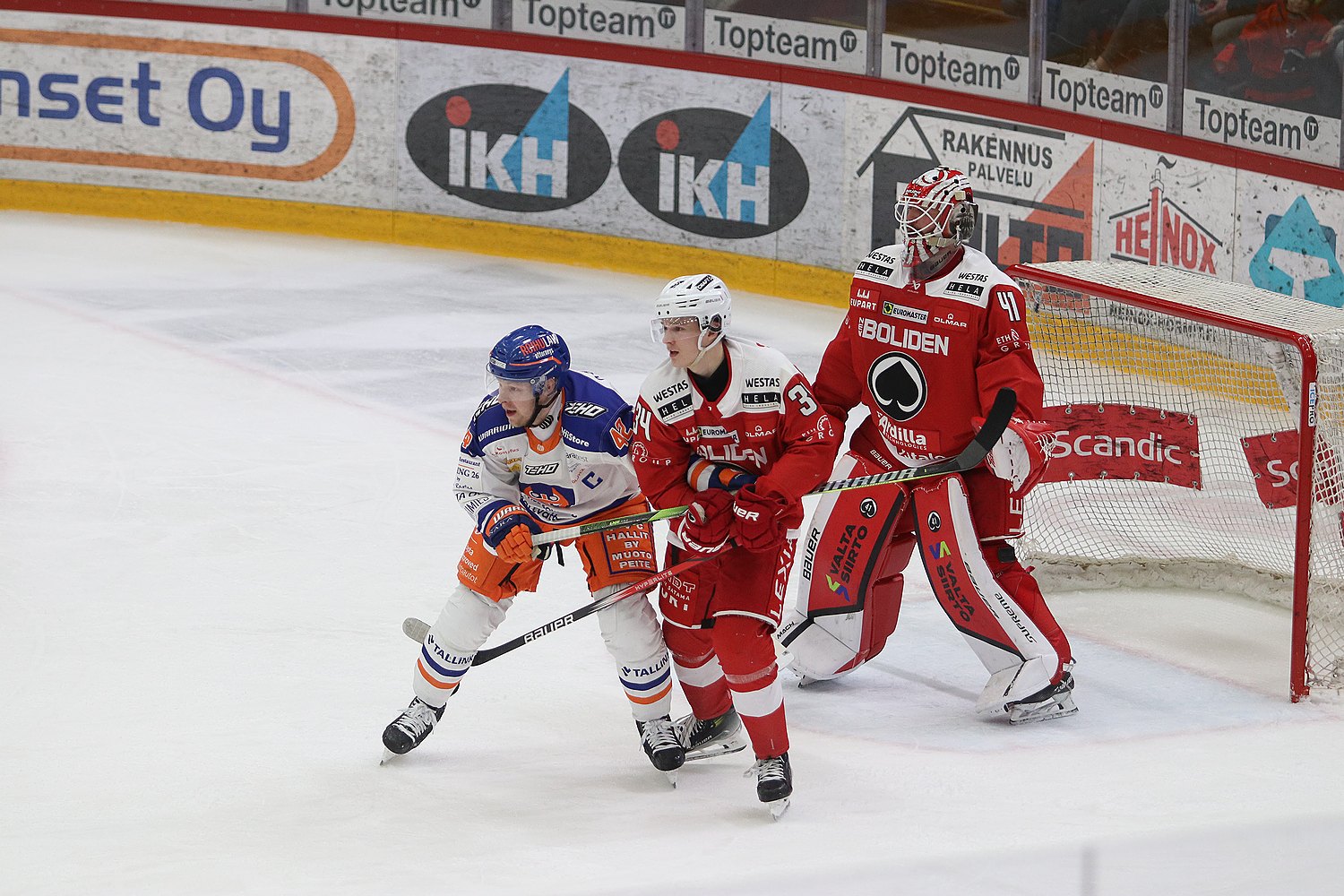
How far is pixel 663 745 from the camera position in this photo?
4.17 meters

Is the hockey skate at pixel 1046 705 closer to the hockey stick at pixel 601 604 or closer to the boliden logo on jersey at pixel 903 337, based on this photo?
the boliden logo on jersey at pixel 903 337

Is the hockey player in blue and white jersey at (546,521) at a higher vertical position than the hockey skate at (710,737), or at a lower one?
higher

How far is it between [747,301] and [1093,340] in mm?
4006

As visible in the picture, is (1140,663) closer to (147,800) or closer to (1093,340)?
(1093,340)

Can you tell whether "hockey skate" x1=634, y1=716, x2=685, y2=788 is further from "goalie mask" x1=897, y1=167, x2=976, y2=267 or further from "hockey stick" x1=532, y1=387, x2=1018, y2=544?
"goalie mask" x1=897, y1=167, x2=976, y2=267

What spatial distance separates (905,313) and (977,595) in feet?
2.39

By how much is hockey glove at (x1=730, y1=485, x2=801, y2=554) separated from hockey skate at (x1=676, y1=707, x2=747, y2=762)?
56 cm

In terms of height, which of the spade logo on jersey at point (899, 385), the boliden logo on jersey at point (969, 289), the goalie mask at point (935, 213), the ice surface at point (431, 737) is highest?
the goalie mask at point (935, 213)

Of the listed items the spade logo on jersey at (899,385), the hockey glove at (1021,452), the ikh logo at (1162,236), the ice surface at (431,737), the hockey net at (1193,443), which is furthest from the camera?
the ikh logo at (1162,236)

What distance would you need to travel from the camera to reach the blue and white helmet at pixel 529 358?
393 centimetres

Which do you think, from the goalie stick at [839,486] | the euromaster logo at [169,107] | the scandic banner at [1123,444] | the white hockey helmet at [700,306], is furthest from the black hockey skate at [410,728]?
the euromaster logo at [169,107]

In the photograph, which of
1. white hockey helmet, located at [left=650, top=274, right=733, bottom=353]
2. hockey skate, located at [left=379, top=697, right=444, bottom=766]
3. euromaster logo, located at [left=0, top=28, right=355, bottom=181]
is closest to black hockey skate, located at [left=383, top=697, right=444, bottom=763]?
hockey skate, located at [left=379, top=697, right=444, bottom=766]

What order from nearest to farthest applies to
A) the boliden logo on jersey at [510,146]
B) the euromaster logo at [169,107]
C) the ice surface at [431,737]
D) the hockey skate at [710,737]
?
the ice surface at [431,737] < the hockey skate at [710,737] < the boliden logo on jersey at [510,146] < the euromaster logo at [169,107]

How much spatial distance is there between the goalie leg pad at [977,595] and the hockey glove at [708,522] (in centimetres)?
78
